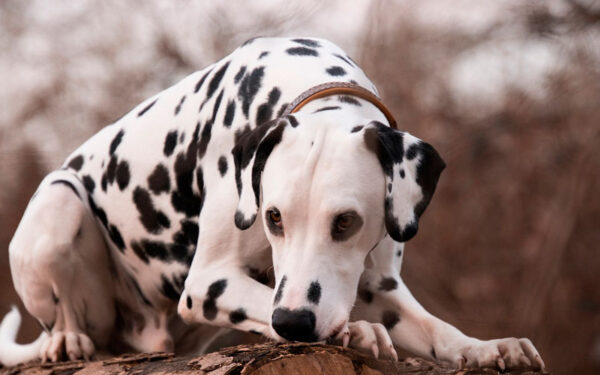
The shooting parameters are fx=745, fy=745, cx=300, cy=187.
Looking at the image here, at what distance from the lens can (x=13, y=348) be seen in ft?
10.3

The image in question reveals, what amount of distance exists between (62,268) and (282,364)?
1.40 m

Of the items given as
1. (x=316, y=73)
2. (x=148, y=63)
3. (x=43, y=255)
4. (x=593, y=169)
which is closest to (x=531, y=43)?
(x=593, y=169)

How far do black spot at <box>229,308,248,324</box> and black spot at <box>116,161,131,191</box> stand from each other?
0.86 meters

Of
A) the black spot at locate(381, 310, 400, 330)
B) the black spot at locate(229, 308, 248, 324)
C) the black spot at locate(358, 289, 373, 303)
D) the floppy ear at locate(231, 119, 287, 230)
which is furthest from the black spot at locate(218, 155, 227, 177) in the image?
the black spot at locate(381, 310, 400, 330)

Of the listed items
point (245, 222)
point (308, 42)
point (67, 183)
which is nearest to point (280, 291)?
point (245, 222)

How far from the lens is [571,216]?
538 cm

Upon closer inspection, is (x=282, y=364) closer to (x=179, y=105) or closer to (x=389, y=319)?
(x=389, y=319)

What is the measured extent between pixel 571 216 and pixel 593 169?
370 millimetres

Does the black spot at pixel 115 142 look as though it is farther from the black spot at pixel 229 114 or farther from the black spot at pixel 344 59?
the black spot at pixel 344 59

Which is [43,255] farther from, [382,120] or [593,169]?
[593,169]

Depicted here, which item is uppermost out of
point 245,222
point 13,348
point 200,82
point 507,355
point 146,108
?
point 200,82

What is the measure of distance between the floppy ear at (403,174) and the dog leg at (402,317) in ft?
1.24

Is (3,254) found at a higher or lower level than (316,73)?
lower

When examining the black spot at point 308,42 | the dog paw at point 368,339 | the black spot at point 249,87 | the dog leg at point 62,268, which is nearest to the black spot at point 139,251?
the dog leg at point 62,268
